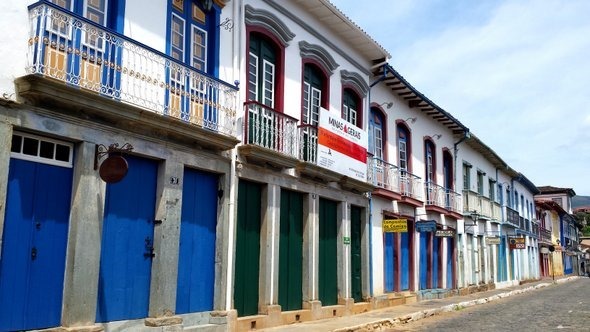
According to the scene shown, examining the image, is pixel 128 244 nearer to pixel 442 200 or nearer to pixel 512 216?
pixel 442 200

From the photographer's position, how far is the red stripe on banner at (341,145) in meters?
12.8

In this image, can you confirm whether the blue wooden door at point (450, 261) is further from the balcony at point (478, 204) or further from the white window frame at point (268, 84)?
the white window frame at point (268, 84)

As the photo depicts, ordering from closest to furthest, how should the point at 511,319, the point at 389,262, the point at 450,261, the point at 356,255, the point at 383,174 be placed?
the point at 511,319 < the point at 356,255 < the point at 383,174 < the point at 389,262 < the point at 450,261

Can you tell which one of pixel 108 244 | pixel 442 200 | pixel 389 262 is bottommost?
pixel 389 262

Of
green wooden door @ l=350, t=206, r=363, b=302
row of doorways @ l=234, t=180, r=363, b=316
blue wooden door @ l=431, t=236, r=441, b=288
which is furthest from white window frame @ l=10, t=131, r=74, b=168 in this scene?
blue wooden door @ l=431, t=236, r=441, b=288

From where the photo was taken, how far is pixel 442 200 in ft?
68.9

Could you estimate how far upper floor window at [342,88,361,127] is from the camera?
1517 centimetres

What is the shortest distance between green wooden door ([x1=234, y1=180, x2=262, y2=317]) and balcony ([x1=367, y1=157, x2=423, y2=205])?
5.13 metres

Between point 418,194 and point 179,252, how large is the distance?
11.5 meters

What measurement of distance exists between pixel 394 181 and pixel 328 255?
4459 millimetres

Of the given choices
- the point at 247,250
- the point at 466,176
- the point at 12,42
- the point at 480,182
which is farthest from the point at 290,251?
the point at 480,182

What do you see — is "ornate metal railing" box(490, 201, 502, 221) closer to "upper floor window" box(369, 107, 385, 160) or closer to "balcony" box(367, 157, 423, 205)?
"balcony" box(367, 157, 423, 205)

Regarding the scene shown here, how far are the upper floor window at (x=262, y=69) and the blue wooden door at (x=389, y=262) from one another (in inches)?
259

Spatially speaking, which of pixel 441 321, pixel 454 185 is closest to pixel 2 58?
pixel 441 321
